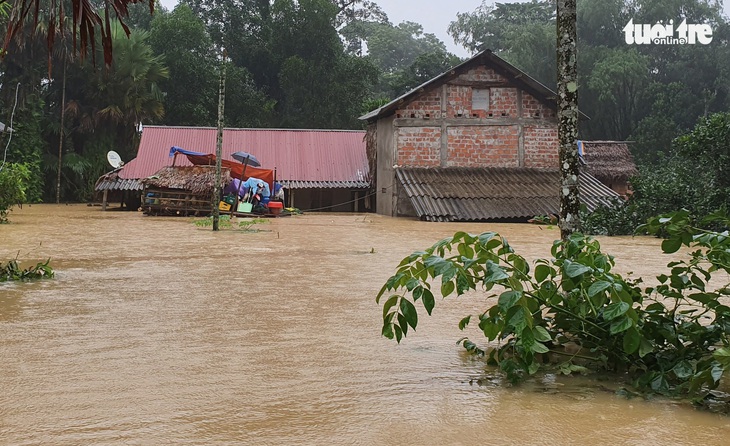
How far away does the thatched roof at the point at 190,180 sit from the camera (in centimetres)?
2361

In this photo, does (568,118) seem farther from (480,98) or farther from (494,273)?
(480,98)

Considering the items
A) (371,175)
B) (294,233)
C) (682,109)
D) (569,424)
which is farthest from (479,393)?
(682,109)

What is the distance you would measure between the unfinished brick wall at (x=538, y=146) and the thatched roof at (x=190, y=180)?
362 inches

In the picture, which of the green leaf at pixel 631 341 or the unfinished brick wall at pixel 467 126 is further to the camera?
the unfinished brick wall at pixel 467 126

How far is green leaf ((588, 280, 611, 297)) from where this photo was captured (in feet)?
13.4

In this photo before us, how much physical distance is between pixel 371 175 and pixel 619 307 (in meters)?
23.3

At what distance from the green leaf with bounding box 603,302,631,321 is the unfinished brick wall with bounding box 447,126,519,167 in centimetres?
1996

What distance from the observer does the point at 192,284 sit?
8.08 metres

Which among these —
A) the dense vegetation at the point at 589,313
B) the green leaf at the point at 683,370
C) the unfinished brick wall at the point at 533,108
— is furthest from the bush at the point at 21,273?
the unfinished brick wall at the point at 533,108

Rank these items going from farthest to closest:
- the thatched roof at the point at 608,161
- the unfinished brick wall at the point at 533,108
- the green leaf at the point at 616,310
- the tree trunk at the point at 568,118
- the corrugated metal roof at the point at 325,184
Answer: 1. the thatched roof at the point at 608,161
2. the corrugated metal roof at the point at 325,184
3. the unfinished brick wall at the point at 533,108
4. the tree trunk at the point at 568,118
5. the green leaf at the point at 616,310

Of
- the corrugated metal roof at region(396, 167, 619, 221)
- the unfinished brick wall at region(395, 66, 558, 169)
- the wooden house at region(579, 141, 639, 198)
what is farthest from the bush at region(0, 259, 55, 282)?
the wooden house at region(579, 141, 639, 198)

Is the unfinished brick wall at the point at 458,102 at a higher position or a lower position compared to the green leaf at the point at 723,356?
higher

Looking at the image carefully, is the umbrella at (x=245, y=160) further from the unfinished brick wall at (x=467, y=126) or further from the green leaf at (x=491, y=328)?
the green leaf at (x=491, y=328)

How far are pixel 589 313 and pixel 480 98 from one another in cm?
1991
